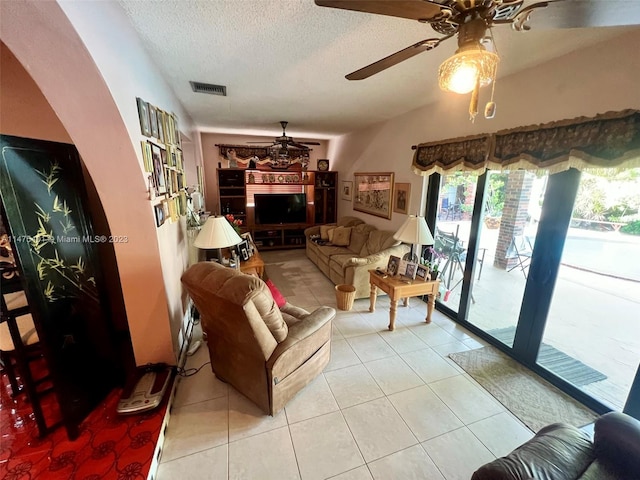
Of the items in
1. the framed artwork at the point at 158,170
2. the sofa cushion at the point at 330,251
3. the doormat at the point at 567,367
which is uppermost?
the framed artwork at the point at 158,170

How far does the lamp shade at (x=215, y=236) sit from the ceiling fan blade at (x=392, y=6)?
6.66 feet

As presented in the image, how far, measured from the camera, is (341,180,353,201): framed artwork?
18.3 ft

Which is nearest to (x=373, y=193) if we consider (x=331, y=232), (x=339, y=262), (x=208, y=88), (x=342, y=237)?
(x=342, y=237)

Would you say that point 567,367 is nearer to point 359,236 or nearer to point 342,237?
point 359,236

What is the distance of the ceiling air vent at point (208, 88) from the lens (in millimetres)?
2641

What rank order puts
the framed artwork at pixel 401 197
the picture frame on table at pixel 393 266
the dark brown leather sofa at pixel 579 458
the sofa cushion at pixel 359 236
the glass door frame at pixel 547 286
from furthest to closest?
the sofa cushion at pixel 359 236, the framed artwork at pixel 401 197, the picture frame on table at pixel 393 266, the glass door frame at pixel 547 286, the dark brown leather sofa at pixel 579 458

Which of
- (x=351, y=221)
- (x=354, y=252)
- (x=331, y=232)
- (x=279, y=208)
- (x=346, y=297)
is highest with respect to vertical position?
(x=279, y=208)

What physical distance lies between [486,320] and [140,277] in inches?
135

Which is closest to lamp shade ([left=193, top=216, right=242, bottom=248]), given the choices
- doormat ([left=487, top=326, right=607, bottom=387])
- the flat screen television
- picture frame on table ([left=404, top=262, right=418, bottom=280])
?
picture frame on table ([left=404, top=262, right=418, bottom=280])

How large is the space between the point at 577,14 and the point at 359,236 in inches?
147

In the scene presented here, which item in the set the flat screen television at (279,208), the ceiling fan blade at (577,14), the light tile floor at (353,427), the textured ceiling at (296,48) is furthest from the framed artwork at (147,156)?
the flat screen television at (279,208)

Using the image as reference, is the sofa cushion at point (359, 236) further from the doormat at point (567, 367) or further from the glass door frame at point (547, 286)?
the doormat at point (567, 367)

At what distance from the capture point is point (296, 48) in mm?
1912

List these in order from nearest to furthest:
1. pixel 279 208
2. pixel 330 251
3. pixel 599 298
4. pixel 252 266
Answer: pixel 599 298 < pixel 252 266 < pixel 330 251 < pixel 279 208
